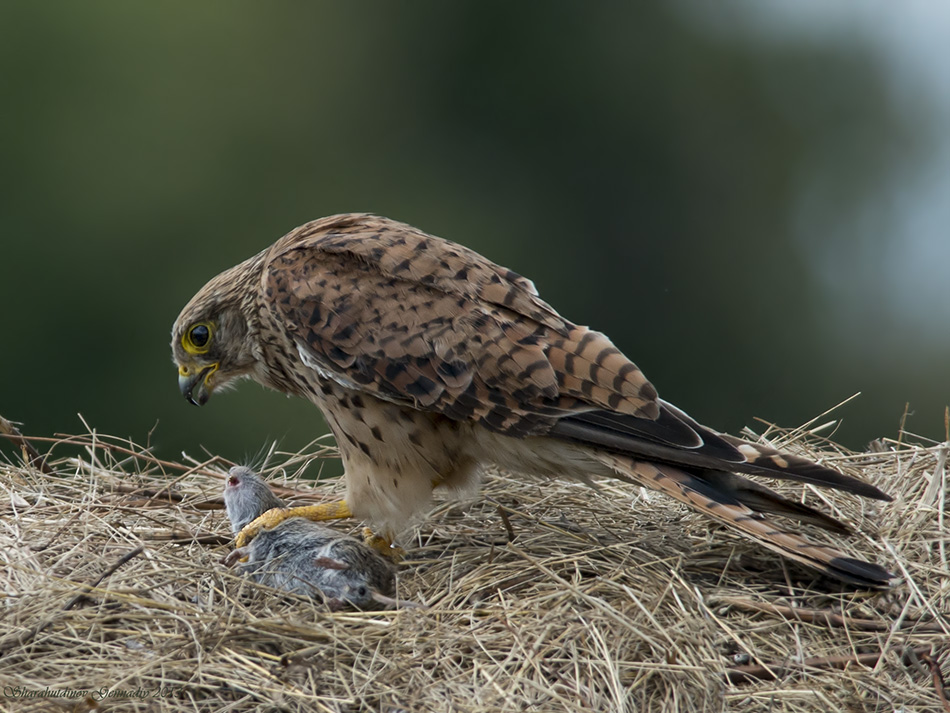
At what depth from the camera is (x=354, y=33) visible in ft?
79.7

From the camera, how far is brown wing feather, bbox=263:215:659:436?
3.81m

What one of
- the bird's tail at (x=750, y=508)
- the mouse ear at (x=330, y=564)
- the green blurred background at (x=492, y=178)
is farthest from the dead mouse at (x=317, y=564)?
the green blurred background at (x=492, y=178)

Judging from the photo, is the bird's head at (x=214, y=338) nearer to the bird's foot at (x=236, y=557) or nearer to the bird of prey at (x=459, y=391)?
the bird of prey at (x=459, y=391)

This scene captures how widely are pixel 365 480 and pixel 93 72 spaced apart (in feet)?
58.5

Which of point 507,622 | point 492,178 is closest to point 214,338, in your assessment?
point 507,622

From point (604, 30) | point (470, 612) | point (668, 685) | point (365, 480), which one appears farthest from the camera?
point (604, 30)

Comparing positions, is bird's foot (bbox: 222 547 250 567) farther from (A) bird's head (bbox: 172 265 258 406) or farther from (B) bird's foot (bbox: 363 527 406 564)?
(A) bird's head (bbox: 172 265 258 406)

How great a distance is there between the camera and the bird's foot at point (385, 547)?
4.12 m

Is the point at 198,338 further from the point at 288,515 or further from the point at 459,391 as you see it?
the point at 459,391

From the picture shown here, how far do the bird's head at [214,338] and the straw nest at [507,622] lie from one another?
67cm

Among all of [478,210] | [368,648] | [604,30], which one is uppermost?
[604,30]

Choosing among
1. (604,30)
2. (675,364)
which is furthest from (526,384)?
(604,30)

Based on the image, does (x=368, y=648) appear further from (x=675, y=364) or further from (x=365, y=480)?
(x=675, y=364)

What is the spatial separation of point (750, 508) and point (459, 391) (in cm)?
100
